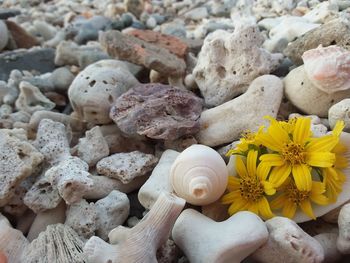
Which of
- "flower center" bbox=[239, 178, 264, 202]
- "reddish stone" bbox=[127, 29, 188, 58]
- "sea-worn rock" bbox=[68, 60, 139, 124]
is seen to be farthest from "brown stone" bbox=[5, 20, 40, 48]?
"flower center" bbox=[239, 178, 264, 202]

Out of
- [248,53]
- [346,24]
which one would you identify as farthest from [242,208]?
[346,24]

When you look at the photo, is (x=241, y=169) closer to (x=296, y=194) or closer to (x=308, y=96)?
(x=296, y=194)

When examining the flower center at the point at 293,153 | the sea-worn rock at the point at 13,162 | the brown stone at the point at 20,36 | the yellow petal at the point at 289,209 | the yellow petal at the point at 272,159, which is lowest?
the brown stone at the point at 20,36

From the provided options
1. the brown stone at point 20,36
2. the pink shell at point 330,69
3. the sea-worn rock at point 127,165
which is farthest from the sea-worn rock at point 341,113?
the brown stone at point 20,36

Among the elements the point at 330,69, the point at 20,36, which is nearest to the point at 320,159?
the point at 330,69

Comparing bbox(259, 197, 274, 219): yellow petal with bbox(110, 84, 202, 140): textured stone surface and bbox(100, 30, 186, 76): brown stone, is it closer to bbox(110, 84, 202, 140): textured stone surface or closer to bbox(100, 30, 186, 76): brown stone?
bbox(110, 84, 202, 140): textured stone surface

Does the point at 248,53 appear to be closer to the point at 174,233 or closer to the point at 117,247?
the point at 174,233

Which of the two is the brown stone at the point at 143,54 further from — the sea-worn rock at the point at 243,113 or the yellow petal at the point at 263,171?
the yellow petal at the point at 263,171
